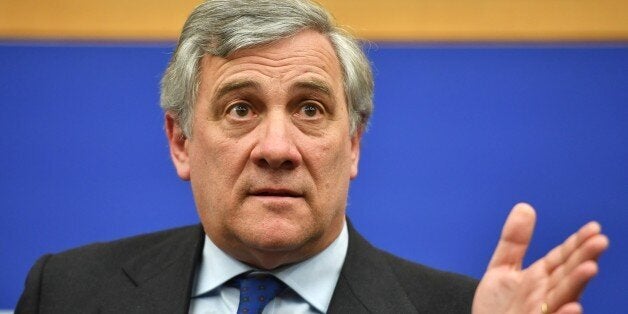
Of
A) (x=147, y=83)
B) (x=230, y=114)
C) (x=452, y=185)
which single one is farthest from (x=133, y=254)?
(x=452, y=185)

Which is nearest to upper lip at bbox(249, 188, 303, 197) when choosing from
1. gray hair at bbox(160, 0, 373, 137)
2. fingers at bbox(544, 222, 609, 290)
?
gray hair at bbox(160, 0, 373, 137)

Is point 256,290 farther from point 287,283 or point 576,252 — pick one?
point 576,252

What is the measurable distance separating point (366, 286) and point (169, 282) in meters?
0.49

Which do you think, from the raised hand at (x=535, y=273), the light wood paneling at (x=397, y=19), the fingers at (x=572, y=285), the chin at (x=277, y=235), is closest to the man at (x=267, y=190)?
the chin at (x=277, y=235)

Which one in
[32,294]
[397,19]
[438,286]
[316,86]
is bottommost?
[32,294]

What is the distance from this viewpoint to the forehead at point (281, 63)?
7.45 feet

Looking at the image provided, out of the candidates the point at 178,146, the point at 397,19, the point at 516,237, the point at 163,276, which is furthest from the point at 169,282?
the point at 397,19

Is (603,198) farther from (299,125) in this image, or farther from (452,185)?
(299,125)

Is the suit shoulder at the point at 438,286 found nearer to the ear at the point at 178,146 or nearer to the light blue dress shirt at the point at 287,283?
the light blue dress shirt at the point at 287,283

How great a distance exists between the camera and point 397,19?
3141mm

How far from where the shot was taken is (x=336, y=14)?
3.15 metres

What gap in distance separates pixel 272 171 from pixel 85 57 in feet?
4.05

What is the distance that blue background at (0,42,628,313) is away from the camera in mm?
2941

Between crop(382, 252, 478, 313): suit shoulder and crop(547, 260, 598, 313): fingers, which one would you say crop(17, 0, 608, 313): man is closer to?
Result: crop(382, 252, 478, 313): suit shoulder
